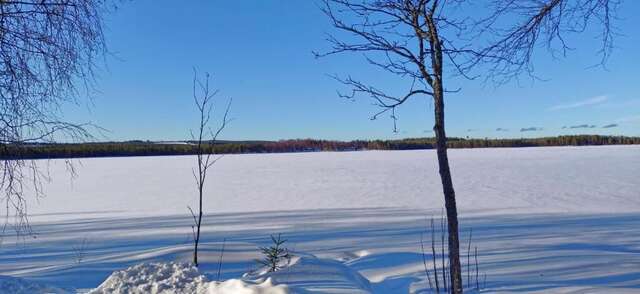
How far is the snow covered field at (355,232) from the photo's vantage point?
403cm

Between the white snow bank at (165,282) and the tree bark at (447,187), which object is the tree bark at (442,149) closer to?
the tree bark at (447,187)

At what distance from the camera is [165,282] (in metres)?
2.56

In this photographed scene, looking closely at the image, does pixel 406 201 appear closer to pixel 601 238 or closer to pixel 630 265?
pixel 601 238

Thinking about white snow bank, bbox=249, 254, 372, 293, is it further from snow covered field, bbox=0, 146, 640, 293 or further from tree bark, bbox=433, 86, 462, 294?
tree bark, bbox=433, 86, 462, 294

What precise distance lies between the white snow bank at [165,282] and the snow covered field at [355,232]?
0.71ft

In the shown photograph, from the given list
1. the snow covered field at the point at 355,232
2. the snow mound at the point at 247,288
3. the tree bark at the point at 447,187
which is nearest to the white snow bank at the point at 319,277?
the snow covered field at the point at 355,232

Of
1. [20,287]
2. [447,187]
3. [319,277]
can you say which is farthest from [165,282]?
[447,187]

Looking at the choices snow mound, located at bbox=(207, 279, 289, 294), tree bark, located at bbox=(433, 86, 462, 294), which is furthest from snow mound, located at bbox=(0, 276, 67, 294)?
tree bark, located at bbox=(433, 86, 462, 294)

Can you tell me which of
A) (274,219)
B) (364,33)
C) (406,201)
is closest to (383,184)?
(406,201)

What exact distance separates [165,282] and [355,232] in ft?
14.0

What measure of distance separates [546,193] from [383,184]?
14.3 feet

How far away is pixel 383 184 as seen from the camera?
13.1 m

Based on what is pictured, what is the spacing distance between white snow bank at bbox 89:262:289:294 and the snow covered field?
0.22 m

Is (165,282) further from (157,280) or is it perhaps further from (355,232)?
(355,232)
